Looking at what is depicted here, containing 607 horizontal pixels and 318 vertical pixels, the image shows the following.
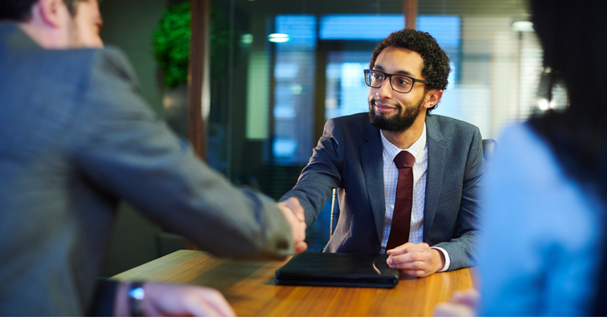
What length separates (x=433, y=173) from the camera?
1843 mm

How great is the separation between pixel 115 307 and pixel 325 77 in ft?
9.80

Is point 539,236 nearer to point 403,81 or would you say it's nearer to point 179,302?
point 179,302

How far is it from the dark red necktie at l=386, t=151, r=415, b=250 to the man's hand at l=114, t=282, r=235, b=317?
3.56 ft

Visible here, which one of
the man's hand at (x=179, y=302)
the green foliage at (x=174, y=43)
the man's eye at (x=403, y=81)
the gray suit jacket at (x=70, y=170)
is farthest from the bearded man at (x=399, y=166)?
the green foliage at (x=174, y=43)

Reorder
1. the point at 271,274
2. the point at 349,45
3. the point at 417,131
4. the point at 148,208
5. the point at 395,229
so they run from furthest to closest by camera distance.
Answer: the point at 349,45, the point at 417,131, the point at 395,229, the point at 271,274, the point at 148,208

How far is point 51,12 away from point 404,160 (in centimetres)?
143

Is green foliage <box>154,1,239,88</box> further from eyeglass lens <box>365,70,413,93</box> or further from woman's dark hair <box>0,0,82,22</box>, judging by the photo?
woman's dark hair <box>0,0,82,22</box>

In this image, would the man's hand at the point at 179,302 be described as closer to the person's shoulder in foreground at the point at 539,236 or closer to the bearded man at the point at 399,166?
the person's shoulder in foreground at the point at 539,236

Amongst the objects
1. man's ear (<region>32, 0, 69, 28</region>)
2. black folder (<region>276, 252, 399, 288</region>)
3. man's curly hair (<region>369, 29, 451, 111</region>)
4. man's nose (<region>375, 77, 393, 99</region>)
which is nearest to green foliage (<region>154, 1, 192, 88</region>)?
man's curly hair (<region>369, 29, 451, 111</region>)

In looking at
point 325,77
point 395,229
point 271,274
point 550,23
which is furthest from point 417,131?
point 325,77

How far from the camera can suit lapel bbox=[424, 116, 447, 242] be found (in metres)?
1.80

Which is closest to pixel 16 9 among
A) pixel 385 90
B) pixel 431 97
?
pixel 385 90

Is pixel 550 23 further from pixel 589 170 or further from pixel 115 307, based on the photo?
pixel 115 307

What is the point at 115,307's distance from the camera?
0.86 m
